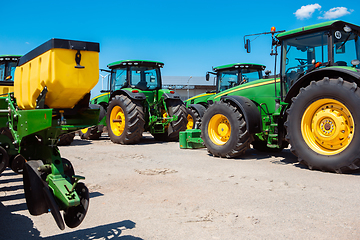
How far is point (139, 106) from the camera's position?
992 centimetres

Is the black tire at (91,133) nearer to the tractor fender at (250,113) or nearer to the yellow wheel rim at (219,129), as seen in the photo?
the yellow wheel rim at (219,129)

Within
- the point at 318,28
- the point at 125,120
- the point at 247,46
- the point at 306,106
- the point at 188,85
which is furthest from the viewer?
the point at 188,85

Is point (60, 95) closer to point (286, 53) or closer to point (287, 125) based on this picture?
point (287, 125)

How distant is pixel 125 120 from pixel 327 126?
233 inches

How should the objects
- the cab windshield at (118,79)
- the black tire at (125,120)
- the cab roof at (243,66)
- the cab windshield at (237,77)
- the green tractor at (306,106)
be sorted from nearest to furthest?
1. the green tractor at (306,106)
2. the black tire at (125,120)
3. the cab windshield at (118,79)
4. the cab roof at (243,66)
5. the cab windshield at (237,77)

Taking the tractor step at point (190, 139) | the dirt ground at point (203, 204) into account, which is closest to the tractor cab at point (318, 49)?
the dirt ground at point (203, 204)

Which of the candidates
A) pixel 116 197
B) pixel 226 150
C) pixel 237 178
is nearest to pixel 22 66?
pixel 116 197

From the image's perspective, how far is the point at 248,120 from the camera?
6.66m

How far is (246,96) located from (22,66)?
17.9 ft

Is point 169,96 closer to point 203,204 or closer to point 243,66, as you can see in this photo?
point 243,66

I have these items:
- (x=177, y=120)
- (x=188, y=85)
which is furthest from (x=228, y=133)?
(x=188, y=85)

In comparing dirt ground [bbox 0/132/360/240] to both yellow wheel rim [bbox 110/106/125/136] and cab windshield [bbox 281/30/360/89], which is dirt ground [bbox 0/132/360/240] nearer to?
cab windshield [bbox 281/30/360/89]

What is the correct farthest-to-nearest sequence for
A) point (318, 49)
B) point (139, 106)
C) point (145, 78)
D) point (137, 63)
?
point (145, 78)
point (137, 63)
point (139, 106)
point (318, 49)

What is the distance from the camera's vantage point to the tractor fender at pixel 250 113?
262 inches
